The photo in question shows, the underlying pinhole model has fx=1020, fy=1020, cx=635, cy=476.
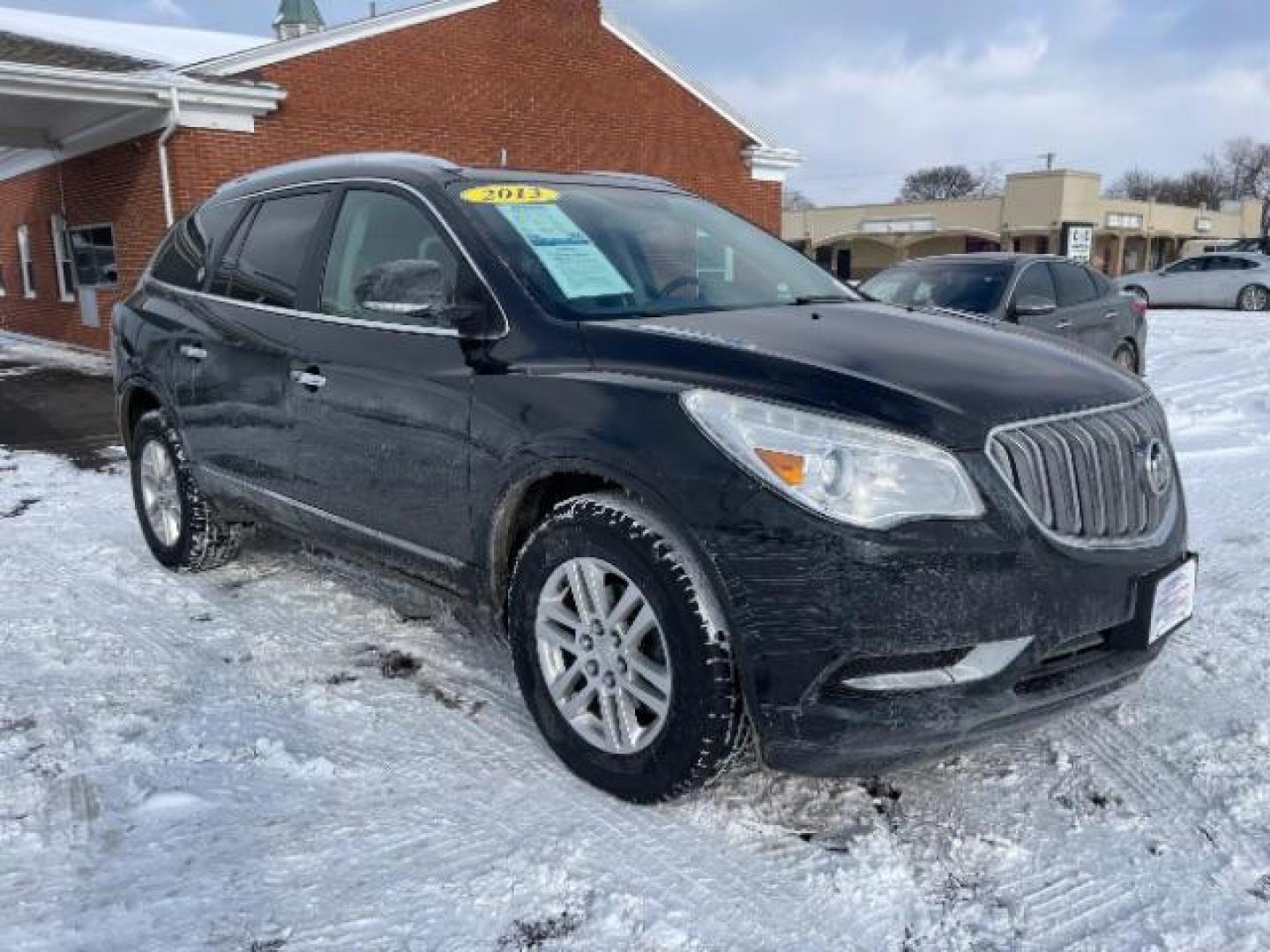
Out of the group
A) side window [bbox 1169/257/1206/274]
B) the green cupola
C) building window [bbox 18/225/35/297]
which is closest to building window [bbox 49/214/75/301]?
building window [bbox 18/225/35/297]

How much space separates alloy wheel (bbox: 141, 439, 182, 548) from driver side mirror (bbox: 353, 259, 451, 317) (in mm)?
1932

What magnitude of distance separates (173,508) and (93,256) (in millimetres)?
13093

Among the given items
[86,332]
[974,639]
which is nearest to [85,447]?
[974,639]

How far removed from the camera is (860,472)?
7.89 ft

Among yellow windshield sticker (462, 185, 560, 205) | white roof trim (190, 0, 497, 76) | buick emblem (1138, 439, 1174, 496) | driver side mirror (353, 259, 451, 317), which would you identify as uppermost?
white roof trim (190, 0, 497, 76)

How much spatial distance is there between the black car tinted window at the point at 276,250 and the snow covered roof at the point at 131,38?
10390 mm

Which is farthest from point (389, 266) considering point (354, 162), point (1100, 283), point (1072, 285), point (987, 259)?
point (1100, 283)

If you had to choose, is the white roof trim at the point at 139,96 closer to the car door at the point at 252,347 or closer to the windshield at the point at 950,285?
the windshield at the point at 950,285

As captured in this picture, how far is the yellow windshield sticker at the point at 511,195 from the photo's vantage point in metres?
3.43

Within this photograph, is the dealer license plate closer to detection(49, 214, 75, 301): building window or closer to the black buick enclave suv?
the black buick enclave suv

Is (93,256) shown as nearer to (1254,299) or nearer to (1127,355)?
(1127,355)

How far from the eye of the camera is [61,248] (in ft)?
56.1

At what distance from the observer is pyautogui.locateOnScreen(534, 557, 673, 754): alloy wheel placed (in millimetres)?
2695

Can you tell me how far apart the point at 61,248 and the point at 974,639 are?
18.5 meters
